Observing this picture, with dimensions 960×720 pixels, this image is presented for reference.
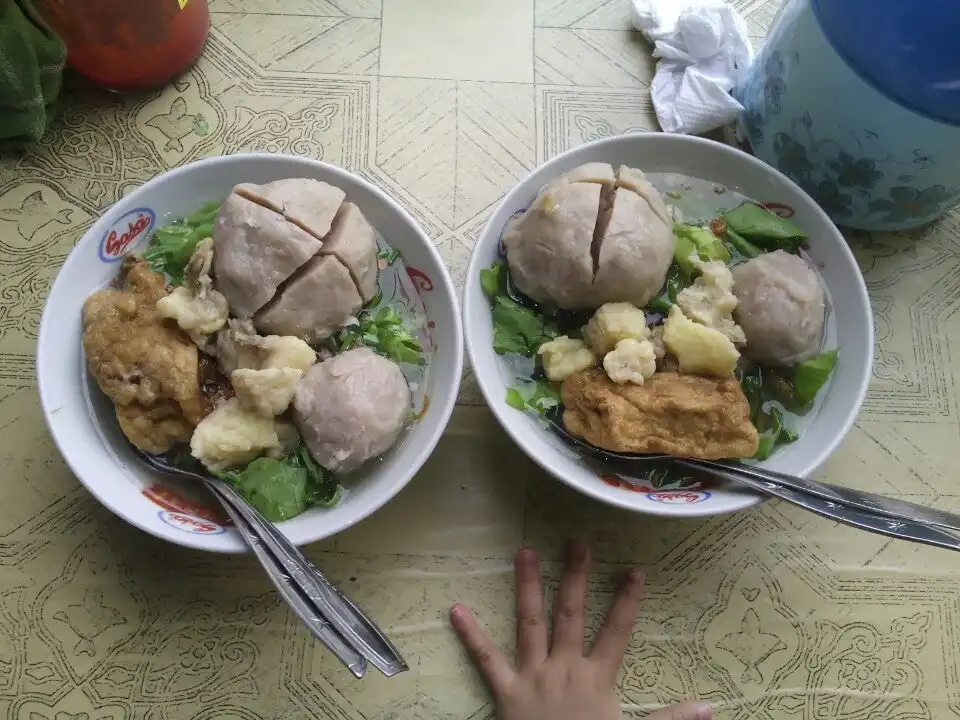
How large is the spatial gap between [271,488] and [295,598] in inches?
5.2

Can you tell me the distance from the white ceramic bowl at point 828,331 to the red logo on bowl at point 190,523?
0.35 meters

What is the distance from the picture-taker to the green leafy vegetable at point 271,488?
2.87 ft

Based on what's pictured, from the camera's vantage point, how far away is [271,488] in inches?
34.5

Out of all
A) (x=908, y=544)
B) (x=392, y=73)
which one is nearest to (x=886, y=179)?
(x=908, y=544)

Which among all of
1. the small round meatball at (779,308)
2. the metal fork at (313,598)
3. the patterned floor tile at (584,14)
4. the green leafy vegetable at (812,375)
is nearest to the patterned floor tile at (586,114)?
the patterned floor tile at (584,14)

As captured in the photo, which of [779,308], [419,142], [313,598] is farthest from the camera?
[419,142]

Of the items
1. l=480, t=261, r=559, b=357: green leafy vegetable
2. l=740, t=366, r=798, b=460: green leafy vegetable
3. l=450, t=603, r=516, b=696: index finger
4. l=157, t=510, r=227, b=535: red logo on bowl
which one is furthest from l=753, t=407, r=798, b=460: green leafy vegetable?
l=157, t=510, r=227, b=535: red logo on bowl

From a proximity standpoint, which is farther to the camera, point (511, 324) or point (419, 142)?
point (419, 142)

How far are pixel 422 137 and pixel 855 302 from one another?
2.21 ft

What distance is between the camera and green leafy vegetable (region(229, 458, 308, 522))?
0.88m

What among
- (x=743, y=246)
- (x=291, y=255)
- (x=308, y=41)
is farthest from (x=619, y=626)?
(x=308, y=41)

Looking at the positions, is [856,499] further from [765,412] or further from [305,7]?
[305,7]

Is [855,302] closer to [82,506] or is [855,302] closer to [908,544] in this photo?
[908,544]

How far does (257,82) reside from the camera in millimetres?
1213
